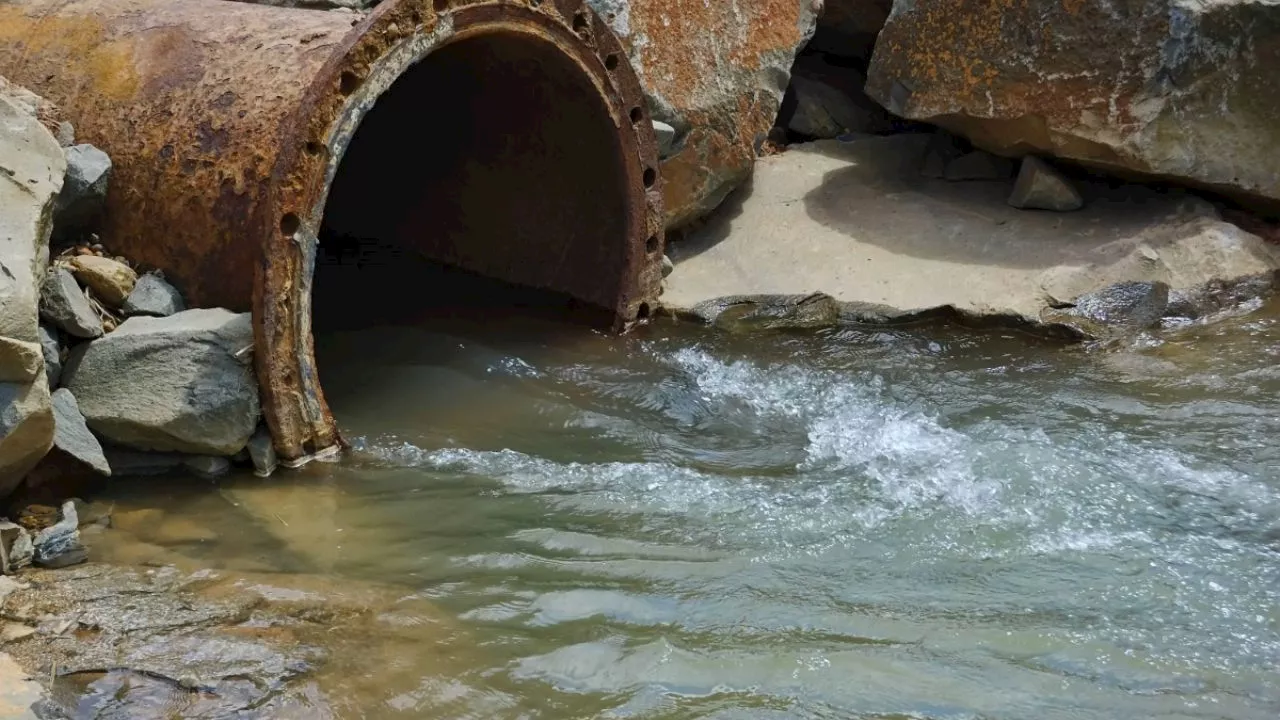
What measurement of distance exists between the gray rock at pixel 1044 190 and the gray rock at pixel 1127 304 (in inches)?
23.9

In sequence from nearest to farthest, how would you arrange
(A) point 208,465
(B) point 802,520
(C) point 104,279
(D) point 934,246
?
(B) point 802,520 → (A) point 208,465 → (C) point 104,279 → (D) point 934,246

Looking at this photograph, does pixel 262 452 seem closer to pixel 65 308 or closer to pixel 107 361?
pixel 107 361

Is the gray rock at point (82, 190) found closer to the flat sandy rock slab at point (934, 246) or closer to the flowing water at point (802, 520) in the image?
the flowing water at point (802, 520)

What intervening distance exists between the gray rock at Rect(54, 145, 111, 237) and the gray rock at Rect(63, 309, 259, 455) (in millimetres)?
530

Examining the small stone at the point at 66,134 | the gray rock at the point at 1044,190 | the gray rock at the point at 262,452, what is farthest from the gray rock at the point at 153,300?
the gray rock at the point at 1044,190

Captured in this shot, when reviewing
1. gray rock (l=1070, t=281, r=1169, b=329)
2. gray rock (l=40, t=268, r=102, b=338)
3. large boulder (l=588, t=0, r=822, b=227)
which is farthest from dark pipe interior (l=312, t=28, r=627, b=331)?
gray rock (l=1070, t=281, r=1169, b=329)

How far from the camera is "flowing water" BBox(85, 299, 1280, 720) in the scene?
2.54m

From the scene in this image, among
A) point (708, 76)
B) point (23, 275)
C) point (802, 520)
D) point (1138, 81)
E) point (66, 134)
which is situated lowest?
point (802, 520)

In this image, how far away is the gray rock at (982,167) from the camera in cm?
560

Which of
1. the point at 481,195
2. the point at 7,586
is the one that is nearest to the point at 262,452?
the point at 7,586

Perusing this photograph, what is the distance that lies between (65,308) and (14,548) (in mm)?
779

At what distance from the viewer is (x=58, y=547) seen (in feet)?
9.87

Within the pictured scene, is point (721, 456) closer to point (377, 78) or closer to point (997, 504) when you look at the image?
point (997, 504)

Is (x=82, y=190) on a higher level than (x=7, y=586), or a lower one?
higher
